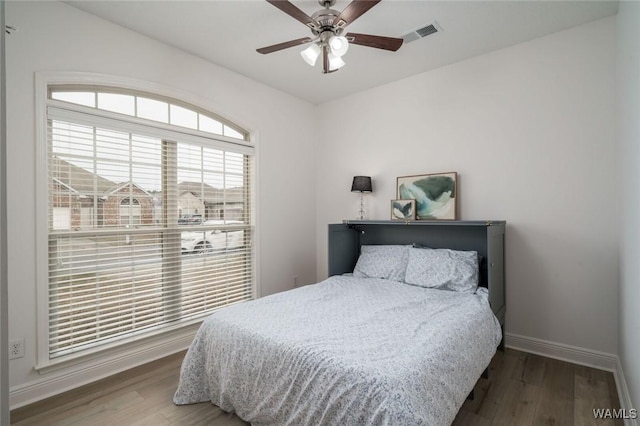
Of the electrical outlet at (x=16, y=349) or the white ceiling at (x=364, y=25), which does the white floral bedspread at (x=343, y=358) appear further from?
the white ceiling at (x=364, y=25)

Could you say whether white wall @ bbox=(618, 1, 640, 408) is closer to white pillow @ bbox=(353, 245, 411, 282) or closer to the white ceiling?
the white ceiling

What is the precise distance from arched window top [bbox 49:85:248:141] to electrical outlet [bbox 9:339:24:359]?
169cm

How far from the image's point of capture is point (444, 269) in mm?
2699

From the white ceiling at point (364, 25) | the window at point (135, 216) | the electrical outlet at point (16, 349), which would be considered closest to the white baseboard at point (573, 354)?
the white ceiling at point (364, 25)

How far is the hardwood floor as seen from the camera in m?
1.84

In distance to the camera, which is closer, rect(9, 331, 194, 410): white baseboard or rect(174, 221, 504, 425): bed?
rect(174, 221, 504, 425): bed

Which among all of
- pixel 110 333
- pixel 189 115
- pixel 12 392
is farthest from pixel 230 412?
pixel 189 115

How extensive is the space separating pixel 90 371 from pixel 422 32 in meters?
3.71

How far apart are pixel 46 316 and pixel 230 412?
1.43 metres

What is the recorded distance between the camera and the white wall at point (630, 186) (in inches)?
61.5

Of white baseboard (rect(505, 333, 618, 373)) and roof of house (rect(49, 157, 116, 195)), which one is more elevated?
roof of house (rect(49, 157, 116, 195))

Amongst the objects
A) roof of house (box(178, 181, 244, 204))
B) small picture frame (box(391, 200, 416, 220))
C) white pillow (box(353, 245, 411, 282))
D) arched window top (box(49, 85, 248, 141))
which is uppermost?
arched window top (box(49, 85, 248, 141))

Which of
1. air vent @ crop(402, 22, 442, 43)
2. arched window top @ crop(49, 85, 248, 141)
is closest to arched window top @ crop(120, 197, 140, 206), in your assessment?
arched window top @ crop(49, 85, 248, 141)

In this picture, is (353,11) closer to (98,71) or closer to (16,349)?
(98,71)
